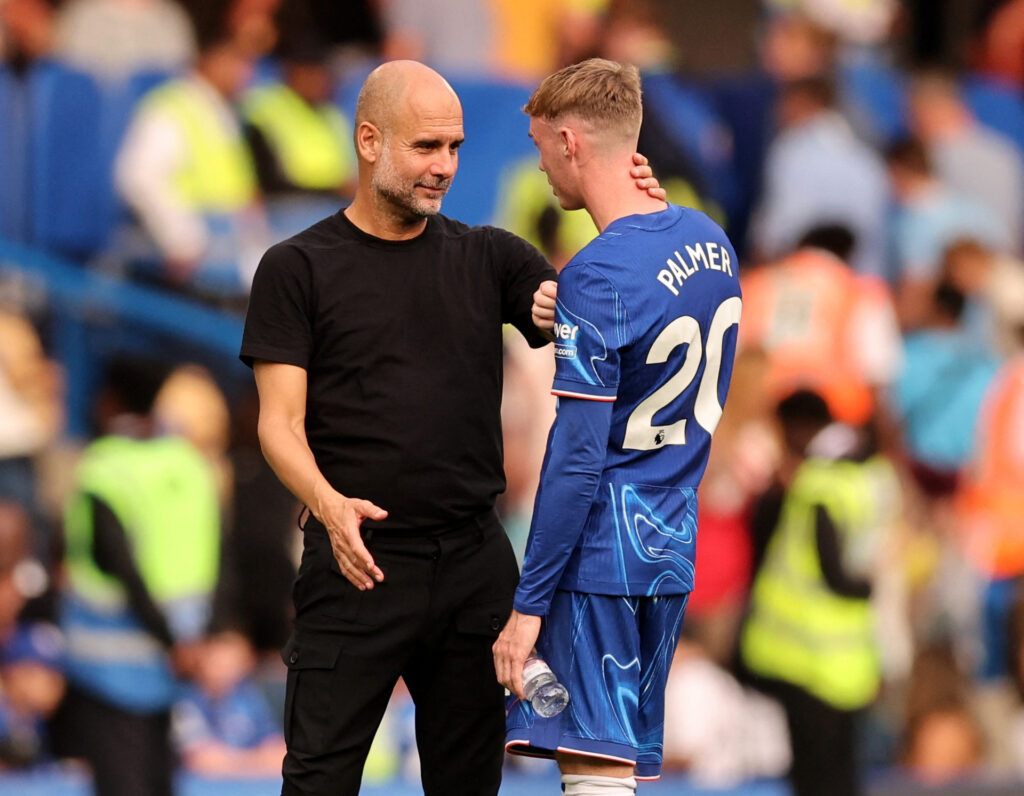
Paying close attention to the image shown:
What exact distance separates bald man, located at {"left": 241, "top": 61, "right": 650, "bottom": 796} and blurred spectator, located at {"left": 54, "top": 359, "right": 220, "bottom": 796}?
2.34 meters

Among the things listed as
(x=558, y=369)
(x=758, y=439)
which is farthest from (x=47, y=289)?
(x=558, y=369)

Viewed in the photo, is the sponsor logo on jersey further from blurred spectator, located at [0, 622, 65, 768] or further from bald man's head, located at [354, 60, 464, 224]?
blurred spectator, located at [0, 622, 65, 768]

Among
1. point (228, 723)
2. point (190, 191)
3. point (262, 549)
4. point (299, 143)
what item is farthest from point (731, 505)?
point (190, 191)

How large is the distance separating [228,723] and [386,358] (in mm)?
3970

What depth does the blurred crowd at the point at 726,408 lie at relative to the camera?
23.5ft

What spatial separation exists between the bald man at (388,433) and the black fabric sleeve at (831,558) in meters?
2.95

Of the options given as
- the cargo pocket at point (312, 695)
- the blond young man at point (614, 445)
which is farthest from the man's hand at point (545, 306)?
the cargo pocket at point (312, 695)

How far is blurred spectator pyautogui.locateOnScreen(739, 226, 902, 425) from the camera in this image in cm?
916

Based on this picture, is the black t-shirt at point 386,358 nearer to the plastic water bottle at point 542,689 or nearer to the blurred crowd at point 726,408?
the plastic water bottle at point 542,689

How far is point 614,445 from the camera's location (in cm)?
418

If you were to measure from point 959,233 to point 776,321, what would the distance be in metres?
1.58

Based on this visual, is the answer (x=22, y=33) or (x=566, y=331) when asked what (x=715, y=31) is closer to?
(x=22, y=33)

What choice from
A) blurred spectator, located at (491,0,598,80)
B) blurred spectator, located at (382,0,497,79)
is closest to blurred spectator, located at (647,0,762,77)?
blurred spectator, located at (491,0,598,80)

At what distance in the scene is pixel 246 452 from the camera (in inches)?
320
